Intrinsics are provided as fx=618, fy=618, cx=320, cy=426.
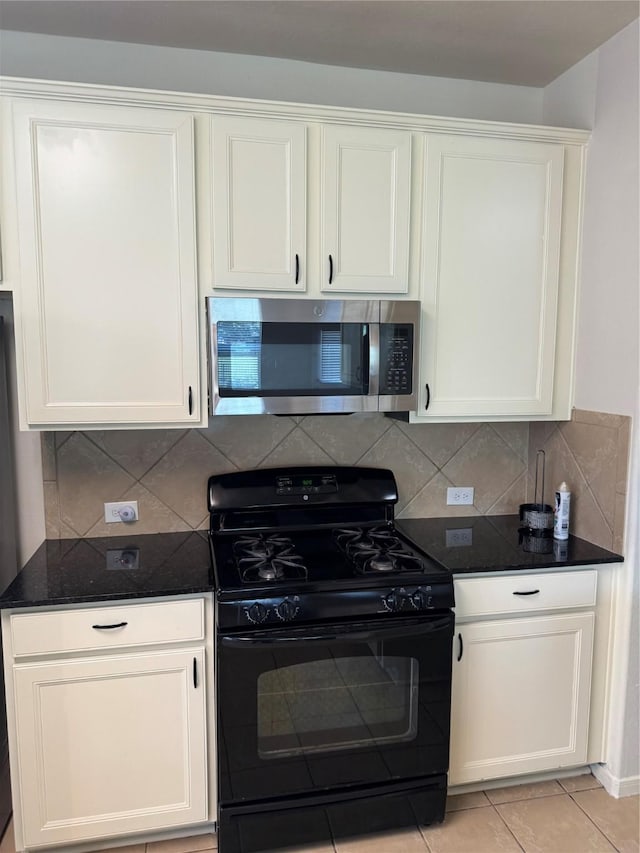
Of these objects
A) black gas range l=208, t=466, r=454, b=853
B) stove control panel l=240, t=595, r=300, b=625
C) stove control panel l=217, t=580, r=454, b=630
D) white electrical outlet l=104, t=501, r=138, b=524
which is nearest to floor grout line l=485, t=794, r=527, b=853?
black gas range l=208, t=466, r=454, b=853

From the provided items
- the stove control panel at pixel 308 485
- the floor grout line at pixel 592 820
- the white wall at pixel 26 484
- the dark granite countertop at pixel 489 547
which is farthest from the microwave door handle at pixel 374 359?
the floor grout line at pixel 592 820

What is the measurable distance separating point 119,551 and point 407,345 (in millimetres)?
1240

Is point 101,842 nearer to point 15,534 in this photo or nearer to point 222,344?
point 15,534

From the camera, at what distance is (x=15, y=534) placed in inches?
89.3

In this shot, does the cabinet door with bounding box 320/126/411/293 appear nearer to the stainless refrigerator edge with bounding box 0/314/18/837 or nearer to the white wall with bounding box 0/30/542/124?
the white wall with bounding box 0/30/542/124

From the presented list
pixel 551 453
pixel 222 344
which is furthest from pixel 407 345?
pixel 551 453

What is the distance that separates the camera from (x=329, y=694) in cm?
193

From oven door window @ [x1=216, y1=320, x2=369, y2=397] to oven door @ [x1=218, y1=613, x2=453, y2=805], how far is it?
30.1 inches

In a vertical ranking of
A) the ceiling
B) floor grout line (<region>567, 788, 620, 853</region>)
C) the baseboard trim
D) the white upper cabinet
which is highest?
the ceiling

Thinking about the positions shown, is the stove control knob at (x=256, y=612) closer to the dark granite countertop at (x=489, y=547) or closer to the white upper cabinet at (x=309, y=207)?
the dark granite countertop at (x=489, y=547)

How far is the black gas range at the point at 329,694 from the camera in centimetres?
184

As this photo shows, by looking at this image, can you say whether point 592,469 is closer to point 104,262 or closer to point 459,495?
point 459,495

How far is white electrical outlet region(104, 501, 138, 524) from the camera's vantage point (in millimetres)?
2322

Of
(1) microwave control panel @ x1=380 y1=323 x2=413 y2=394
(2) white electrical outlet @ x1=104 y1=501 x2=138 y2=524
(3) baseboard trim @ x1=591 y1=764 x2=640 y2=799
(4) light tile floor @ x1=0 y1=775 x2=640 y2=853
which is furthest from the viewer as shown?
(2) white electrical outlet @ x1=104 y1=501 x2=138 y2=524
